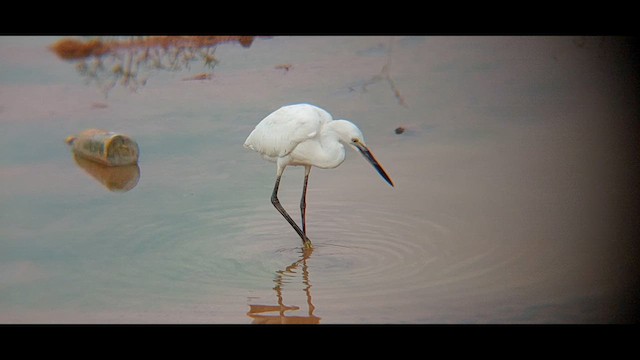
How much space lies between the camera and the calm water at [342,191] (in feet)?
14.2

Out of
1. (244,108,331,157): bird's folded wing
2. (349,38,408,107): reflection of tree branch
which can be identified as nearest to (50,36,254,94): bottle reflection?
(349,38,408,107): reflection of tree branch

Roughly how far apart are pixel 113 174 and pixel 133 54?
7.85 feet

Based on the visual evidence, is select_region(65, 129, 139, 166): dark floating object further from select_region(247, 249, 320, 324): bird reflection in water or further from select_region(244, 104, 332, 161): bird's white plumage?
select_region(247, 249, 320, 324): bird reflection in water

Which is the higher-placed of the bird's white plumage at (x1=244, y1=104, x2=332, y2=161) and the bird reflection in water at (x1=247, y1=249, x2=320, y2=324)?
the bird's white plumage at (x1=244, y1=104, x2=332, y2=161)

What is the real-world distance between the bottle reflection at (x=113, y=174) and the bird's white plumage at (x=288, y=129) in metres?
1.30

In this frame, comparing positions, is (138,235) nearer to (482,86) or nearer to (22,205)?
(22,205)

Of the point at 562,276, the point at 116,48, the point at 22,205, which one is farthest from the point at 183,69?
the point at 562,276

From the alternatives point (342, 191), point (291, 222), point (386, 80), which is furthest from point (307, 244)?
point (386, 80)

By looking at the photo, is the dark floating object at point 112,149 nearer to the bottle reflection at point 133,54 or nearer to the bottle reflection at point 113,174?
A: the bottle reflection at point 113,174

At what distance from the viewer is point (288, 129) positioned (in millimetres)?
4973

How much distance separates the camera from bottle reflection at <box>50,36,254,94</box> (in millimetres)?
7957

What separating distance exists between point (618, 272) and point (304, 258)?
5.72 feet

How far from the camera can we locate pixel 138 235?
515cm

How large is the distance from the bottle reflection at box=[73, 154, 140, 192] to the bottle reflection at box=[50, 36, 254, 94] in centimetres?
164
